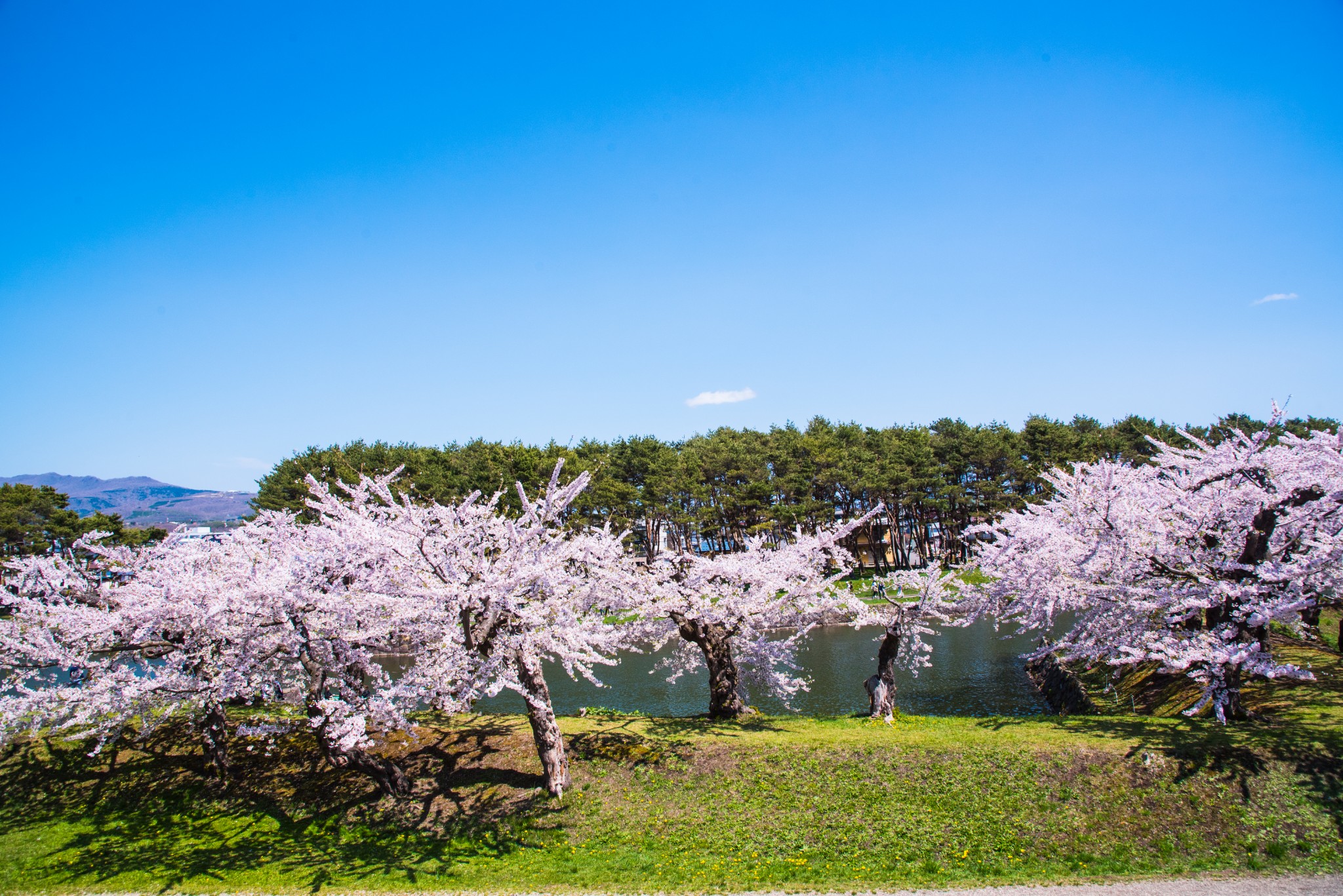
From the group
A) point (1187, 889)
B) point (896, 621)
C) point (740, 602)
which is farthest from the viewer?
point (896, 621)

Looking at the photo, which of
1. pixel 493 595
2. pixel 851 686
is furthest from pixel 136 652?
pixel 851 686

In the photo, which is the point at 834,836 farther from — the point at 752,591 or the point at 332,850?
the point at 332,850

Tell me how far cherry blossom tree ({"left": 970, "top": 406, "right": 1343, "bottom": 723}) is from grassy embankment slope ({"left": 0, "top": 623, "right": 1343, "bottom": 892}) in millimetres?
1885

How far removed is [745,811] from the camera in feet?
47.2

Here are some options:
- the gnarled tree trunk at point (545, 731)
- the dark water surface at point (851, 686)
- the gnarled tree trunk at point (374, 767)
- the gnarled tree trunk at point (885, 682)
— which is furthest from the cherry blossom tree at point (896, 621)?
the gnarled tree trunk at point (374, 767)

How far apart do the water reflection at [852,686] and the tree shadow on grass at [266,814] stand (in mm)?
9024

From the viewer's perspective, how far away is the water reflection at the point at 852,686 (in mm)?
24656

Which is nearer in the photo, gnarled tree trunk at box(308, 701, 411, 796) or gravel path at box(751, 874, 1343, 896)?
gravel path at box(751, 874, 1343, 896)

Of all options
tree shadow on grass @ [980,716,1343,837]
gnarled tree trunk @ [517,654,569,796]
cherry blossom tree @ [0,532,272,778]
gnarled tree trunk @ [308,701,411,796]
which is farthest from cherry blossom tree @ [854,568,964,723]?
cherry blossom tree @ [0,532,272,778]

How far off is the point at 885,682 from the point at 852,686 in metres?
8.91

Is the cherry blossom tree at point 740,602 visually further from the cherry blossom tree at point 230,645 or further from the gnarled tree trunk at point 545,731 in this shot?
the cherry blossom tree at point 230,645

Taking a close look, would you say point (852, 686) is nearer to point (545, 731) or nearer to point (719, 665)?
point (719, 665)

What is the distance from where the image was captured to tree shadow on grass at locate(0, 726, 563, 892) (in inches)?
551

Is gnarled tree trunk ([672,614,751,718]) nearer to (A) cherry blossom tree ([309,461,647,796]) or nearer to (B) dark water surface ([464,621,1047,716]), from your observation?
(A) cherry blossom tree ([309,461,647,796])
